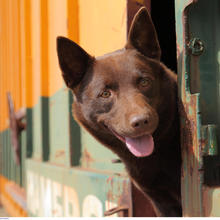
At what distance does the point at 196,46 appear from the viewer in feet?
3.74

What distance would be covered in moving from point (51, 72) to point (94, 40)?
2.99 ft

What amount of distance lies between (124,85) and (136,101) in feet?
0.40

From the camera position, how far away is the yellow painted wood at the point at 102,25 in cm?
165

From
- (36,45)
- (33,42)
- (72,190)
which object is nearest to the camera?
(72,190)

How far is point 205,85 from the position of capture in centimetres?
114

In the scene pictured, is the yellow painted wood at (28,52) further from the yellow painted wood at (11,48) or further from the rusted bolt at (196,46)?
the rusted bolt at (196,46)

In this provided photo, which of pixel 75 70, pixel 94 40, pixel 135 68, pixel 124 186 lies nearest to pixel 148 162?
pixel 124 186

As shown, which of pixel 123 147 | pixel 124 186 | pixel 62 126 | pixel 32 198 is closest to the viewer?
pixel 123 147

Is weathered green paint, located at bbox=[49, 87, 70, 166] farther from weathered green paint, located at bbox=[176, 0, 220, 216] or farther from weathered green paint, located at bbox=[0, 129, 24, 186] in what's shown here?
weathered green paint, located at bbox=[0, 129, 24, 186]

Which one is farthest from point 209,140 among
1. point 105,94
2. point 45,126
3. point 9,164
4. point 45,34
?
point 9,164

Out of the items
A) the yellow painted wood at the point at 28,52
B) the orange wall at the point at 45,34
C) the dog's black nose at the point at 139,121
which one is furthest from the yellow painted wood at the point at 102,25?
the yellow painted wood at the point at 28,52

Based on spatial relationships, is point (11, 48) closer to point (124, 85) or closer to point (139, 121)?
point (124, 85)

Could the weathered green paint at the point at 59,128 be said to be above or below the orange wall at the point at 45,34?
below

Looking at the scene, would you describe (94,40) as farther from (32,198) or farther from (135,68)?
(32,198)
